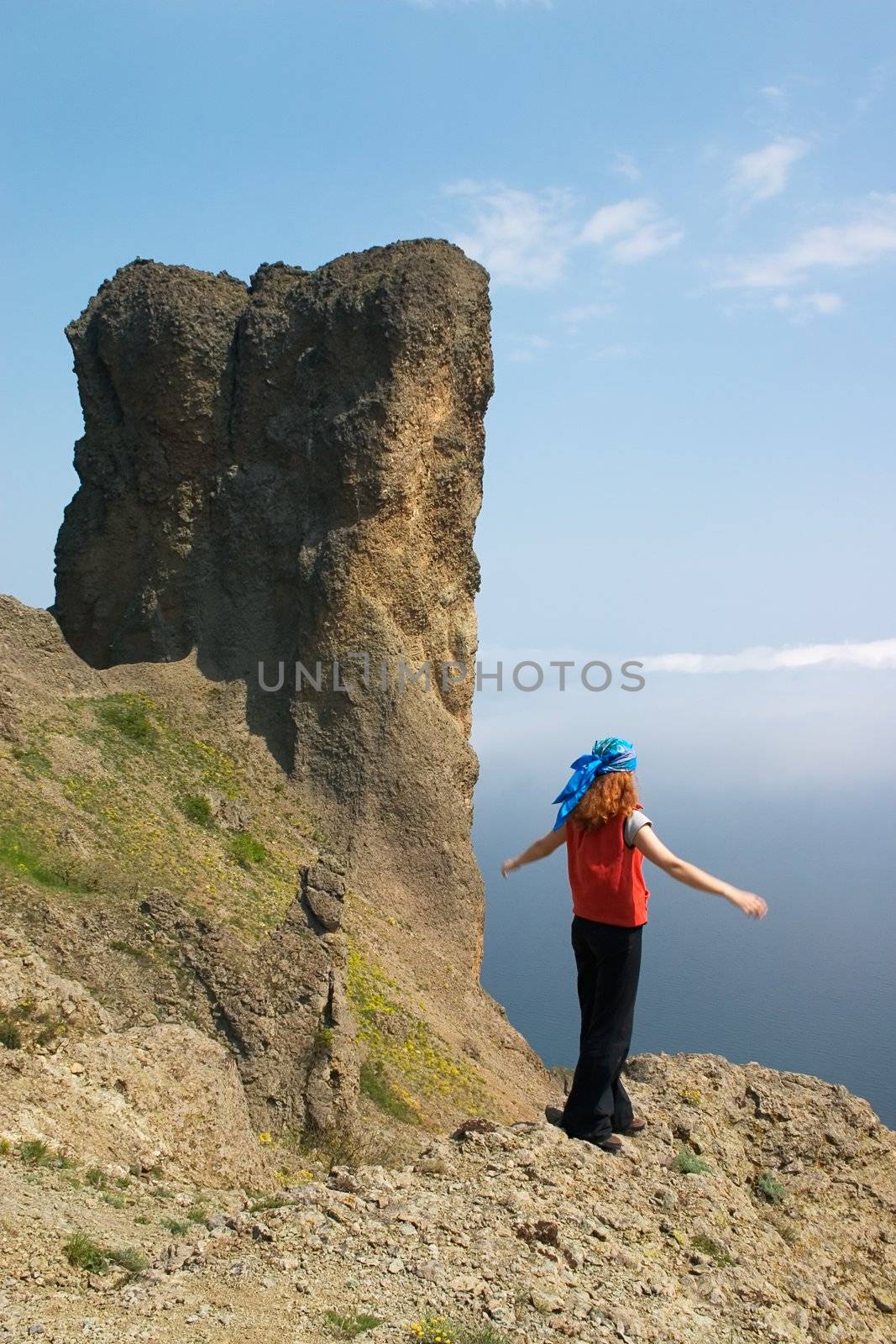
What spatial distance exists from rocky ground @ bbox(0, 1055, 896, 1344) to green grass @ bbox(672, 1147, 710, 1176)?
0.02 metres

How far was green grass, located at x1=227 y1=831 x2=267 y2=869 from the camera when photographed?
19.3 m

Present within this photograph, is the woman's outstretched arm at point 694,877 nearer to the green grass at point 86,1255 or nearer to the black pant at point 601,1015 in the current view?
the black pant at point 601,1015

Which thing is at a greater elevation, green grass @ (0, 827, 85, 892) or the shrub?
green grass @ (0, 827, 85, 892)

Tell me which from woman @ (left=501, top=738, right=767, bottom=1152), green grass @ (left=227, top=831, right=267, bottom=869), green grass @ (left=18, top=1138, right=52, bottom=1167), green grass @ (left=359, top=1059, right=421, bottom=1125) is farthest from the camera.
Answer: green grass @ (left=227, top=831, right=267, bottom=869)

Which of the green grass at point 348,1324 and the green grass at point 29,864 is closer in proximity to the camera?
the green grass at point 348,1324

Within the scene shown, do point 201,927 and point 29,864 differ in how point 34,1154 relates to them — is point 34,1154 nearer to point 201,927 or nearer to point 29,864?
point 201,927

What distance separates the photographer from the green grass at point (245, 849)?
63.4 feet

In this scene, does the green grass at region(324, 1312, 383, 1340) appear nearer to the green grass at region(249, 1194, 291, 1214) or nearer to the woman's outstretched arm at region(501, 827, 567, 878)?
the green grass at region(249, 1194, 291, 1214)

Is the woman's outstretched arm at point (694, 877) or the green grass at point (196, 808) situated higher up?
the woman's outstretched arm at point (694, 877)

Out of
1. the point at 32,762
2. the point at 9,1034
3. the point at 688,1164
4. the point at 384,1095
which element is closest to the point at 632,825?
the point at 688,1164

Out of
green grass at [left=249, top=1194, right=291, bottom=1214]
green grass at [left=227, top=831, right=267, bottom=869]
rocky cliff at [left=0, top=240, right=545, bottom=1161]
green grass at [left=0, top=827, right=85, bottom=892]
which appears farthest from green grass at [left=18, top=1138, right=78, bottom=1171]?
green grass at [left=227, top=831, right=267, bottom=869]

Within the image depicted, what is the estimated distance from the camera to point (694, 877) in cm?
768

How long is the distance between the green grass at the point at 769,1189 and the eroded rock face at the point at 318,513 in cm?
1226

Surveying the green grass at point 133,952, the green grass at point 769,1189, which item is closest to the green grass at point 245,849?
the green grass at point 133,952
